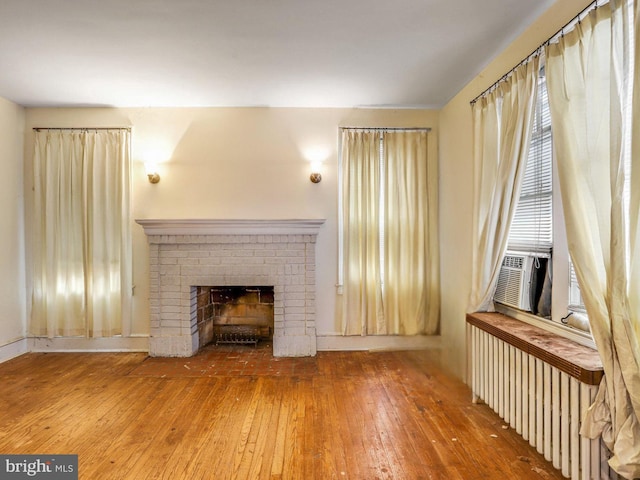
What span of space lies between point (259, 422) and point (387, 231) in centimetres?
222

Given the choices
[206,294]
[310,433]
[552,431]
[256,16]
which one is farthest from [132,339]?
[552,431]

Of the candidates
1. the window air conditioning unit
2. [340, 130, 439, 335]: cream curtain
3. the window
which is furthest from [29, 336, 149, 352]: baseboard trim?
the window

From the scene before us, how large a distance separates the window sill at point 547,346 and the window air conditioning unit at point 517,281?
0.43 ft

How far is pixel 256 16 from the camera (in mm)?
2184

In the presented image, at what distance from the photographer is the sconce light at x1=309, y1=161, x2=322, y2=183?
3.71 metres

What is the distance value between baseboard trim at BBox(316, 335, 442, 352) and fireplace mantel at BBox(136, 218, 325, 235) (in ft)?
4.03

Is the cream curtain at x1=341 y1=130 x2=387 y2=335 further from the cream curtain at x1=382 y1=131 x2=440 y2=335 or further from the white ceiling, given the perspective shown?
the white ceiling

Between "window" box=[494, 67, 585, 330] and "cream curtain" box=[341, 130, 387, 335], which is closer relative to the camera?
"window" box=[494, 67, 585, 330]

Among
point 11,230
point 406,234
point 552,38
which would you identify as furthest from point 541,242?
point 11,230

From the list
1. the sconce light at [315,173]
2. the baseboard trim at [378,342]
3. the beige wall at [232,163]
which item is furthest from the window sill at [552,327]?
the sconce light at [315,173]

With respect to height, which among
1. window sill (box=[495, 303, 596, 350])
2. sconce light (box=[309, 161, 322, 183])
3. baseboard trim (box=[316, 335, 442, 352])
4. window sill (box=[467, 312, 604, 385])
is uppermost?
sconce light (box=[309, 161, 322, 183])

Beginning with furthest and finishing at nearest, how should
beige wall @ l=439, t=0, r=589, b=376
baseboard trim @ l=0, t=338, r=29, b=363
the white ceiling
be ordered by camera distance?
baseboard trim @ l=0, t=338, r=29, b=363
beige wall @ l=439, t=0, r=589, b=376
the white ceiling

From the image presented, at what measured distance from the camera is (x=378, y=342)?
3.80m

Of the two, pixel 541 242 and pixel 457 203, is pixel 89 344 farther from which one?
pixel 541 242
